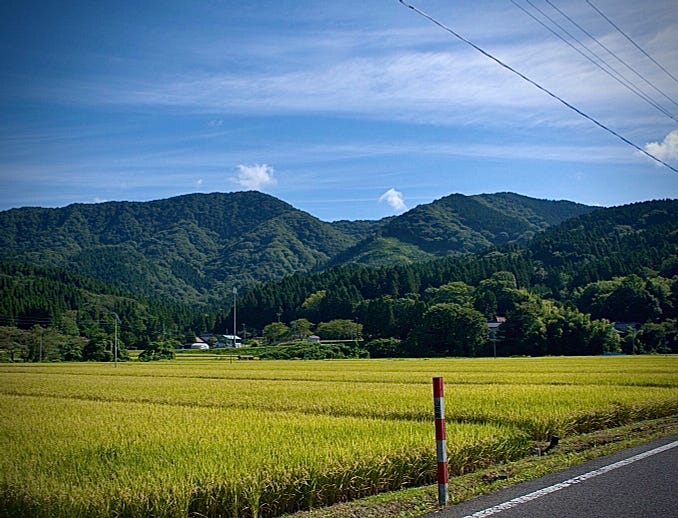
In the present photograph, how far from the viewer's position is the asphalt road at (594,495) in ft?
18.4

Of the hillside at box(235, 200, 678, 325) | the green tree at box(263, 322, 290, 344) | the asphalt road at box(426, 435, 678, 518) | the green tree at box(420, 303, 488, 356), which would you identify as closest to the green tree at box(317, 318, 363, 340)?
the hillside at box(235, 200, 678, 325)

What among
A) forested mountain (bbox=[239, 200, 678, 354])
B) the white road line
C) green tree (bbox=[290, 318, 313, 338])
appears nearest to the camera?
the white road line

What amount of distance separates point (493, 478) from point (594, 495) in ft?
5.19

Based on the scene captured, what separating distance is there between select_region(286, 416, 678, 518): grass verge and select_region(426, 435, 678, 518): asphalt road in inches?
9.3

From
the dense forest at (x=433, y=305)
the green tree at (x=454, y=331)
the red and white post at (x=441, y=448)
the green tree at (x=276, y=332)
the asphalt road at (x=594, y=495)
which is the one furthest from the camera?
the green tree at (x=276, y=332)

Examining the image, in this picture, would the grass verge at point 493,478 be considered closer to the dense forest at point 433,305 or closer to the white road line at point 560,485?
the white road line at point 560,485

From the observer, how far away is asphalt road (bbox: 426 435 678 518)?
559 cm

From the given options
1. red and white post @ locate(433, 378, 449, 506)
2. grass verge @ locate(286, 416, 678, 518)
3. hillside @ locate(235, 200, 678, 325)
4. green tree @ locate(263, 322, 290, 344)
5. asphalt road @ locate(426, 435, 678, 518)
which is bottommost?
green tree @ locate(263, 322, 290, 344)

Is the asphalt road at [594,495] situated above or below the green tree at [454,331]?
above

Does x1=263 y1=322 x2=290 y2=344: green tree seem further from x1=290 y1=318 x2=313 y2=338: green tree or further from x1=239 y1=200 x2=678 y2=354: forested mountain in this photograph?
x1=239 y1=200 x2=678 y2=354: forested mountain

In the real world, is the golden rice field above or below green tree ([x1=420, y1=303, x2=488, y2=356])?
above

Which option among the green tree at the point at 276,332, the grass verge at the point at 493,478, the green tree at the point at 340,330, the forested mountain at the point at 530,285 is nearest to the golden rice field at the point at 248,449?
the grass verge at the point at 493,478

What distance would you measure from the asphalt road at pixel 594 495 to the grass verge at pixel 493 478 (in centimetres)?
24

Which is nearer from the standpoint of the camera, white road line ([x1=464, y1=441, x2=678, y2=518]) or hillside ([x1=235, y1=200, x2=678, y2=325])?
white road line ([x1=464, y1=441, x2=678, y2=518])
